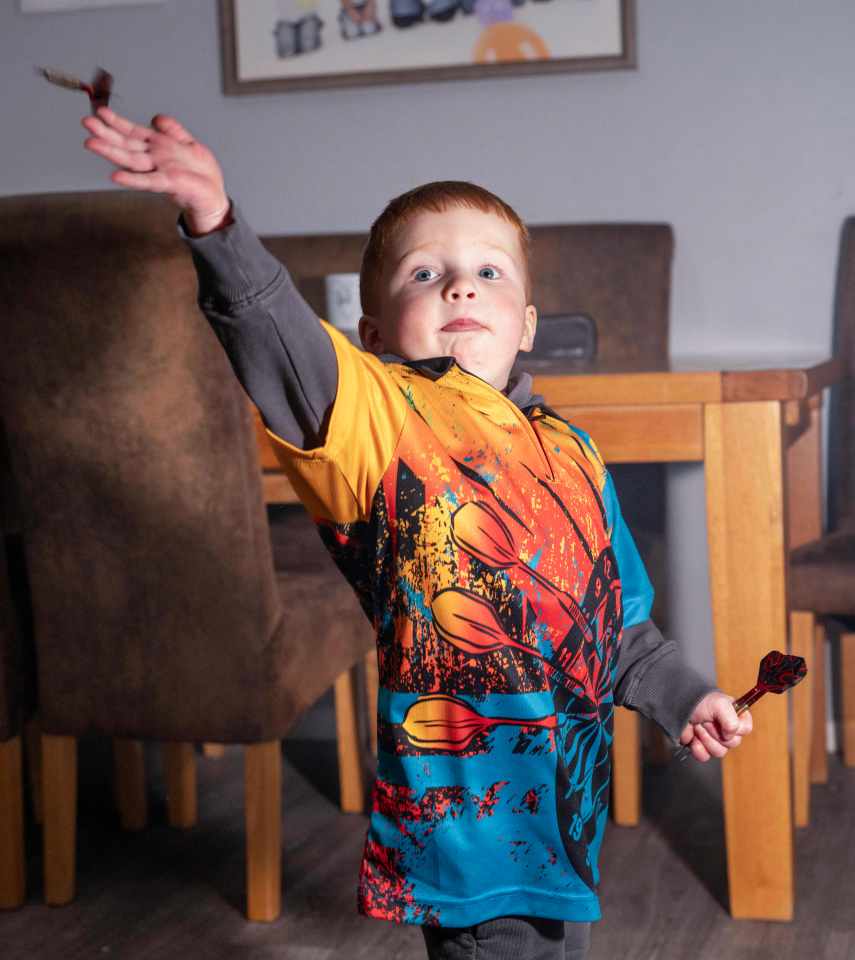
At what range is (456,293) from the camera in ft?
3.00

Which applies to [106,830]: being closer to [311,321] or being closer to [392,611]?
[392,611]

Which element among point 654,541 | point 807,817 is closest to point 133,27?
point 654,541

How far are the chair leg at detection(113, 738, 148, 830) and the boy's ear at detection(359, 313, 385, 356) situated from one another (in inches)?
50.3

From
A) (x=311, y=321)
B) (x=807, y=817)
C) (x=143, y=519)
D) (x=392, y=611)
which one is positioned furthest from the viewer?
(x=807, y=817)

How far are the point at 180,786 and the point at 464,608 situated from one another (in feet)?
4.38

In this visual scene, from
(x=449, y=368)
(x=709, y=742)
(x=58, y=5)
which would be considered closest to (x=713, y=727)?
(x=709, y=742)

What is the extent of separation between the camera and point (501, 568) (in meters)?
0.89

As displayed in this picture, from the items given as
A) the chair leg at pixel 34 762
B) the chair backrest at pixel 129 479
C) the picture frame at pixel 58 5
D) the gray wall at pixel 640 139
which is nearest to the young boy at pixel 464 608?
the chair backrest at pixel 129 479

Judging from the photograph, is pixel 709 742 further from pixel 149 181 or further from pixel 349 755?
pixel 349 755

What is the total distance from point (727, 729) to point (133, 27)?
226cm

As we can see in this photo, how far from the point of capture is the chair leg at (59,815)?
174 cm

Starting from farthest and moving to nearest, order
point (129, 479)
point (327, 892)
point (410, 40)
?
point (410, 40) → point (327, 892) → point (129, 479)

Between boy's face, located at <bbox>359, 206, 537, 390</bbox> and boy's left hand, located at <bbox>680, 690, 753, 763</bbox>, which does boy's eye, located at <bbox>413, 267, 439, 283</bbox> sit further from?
boy's left hand, located at <bbox>680, 690, 753, 763</bbox>

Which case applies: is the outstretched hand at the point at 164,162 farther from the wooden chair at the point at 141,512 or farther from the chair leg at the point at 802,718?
the chair leg at the point at 802,718
